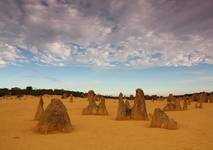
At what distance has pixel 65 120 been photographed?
47.0 ft

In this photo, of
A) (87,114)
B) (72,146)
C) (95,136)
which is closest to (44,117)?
(95,136)

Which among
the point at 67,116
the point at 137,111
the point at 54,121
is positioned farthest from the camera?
the point at 137,111

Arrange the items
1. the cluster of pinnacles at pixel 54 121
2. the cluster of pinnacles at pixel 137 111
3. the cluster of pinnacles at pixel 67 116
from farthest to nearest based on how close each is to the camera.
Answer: the cluster of pinnacles at pixel 137 111 < the cluster of pinnacles at pixel 67 116 < the cluster of pinnacles at pixel 54 121

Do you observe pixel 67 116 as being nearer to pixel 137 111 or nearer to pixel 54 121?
pixel 54 121

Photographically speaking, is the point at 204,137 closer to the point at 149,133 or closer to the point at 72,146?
the point at 149,133

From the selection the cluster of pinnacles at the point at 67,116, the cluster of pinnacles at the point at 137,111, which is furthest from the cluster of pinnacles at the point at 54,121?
the cluster of pinnacles at the point at 137,111

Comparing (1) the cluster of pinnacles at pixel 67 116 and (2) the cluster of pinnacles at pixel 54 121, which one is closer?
(2) the cluster of pinnacles at pixel 54 121

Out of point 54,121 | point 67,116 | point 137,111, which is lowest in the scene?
point 54,121

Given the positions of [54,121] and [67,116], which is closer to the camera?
[54,121]

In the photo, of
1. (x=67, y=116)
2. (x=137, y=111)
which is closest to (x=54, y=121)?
(x=67, y=116)

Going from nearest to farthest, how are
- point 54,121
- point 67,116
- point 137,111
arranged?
point 54,121, point 67,116, point 137,111

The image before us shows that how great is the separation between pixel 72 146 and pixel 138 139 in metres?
3.16

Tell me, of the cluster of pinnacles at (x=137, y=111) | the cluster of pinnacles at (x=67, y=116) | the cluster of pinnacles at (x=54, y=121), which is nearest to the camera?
the cluster of pinnacles at (x=54, y=121)

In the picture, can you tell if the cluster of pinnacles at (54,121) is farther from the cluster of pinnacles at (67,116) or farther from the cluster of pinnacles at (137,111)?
the cluster of pinnacles at (137,111)
